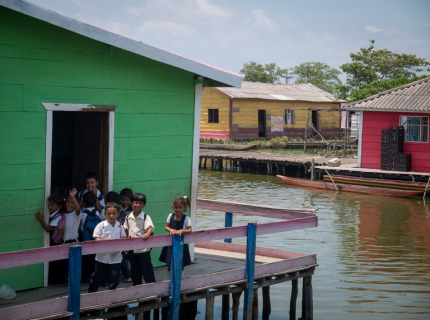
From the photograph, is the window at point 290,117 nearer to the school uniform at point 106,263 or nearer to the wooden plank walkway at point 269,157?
the wooden plank walkway at point 269,157

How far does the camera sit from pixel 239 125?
36.5 meters

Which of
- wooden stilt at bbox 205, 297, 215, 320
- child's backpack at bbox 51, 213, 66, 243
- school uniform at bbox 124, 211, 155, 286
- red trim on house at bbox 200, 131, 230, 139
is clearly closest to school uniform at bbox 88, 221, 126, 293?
school uniform at bbox 124, 211, 155, 286

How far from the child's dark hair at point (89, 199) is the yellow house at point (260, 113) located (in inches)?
1102

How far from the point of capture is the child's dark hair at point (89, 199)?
6.78m

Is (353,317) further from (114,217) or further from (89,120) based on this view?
(89,120)

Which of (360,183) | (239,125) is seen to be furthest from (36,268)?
(239,125)

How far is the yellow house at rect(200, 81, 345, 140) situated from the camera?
3631cm

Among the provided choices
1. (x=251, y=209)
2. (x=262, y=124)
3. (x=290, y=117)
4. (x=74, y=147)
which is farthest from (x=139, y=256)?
(x=262, y=124)

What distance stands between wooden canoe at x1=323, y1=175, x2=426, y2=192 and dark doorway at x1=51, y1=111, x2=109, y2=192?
16211 millimetres

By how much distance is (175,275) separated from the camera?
19.5 ft

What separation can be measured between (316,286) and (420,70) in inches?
1641

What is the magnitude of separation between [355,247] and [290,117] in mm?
26399

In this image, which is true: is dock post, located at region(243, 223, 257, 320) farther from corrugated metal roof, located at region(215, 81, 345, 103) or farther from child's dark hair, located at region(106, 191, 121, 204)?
corrugated metal roof, located at region(215, 81, 345, 103)

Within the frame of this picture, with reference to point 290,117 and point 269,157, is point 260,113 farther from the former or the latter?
point 269,157
